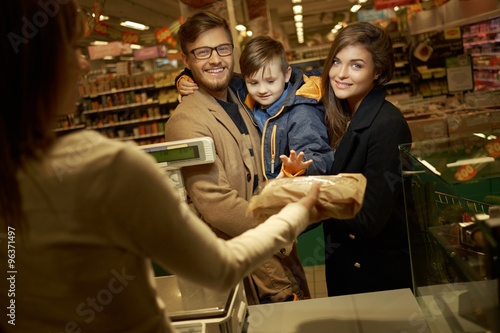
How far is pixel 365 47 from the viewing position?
212 cm

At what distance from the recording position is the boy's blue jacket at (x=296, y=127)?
223 cm

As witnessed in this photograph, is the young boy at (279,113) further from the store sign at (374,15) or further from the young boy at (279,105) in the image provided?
the store sign at (374,15)

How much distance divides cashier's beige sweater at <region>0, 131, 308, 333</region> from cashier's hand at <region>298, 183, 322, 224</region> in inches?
9.0

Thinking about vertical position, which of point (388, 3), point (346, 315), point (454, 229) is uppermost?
point (388, 3)

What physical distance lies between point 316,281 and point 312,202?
3.83m

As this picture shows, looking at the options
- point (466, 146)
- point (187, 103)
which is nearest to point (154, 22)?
point (187, 103)

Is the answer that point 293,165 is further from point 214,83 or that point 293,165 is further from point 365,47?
point 214,83

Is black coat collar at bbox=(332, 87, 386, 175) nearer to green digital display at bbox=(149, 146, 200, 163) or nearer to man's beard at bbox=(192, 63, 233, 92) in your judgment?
green digital display at bbox=(149, 146, 200, 163)

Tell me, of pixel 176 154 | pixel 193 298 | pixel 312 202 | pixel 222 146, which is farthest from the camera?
pixel 222 146

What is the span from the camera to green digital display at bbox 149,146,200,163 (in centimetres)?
196

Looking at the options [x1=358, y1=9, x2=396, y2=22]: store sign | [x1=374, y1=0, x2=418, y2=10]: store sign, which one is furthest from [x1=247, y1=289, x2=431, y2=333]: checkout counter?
[x1=358, y1=9, x2=396, y2=22]: store sign

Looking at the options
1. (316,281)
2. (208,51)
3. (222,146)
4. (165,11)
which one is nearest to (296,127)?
(222,146)

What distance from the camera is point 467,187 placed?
5.07 ft

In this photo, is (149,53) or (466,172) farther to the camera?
(149,53)
